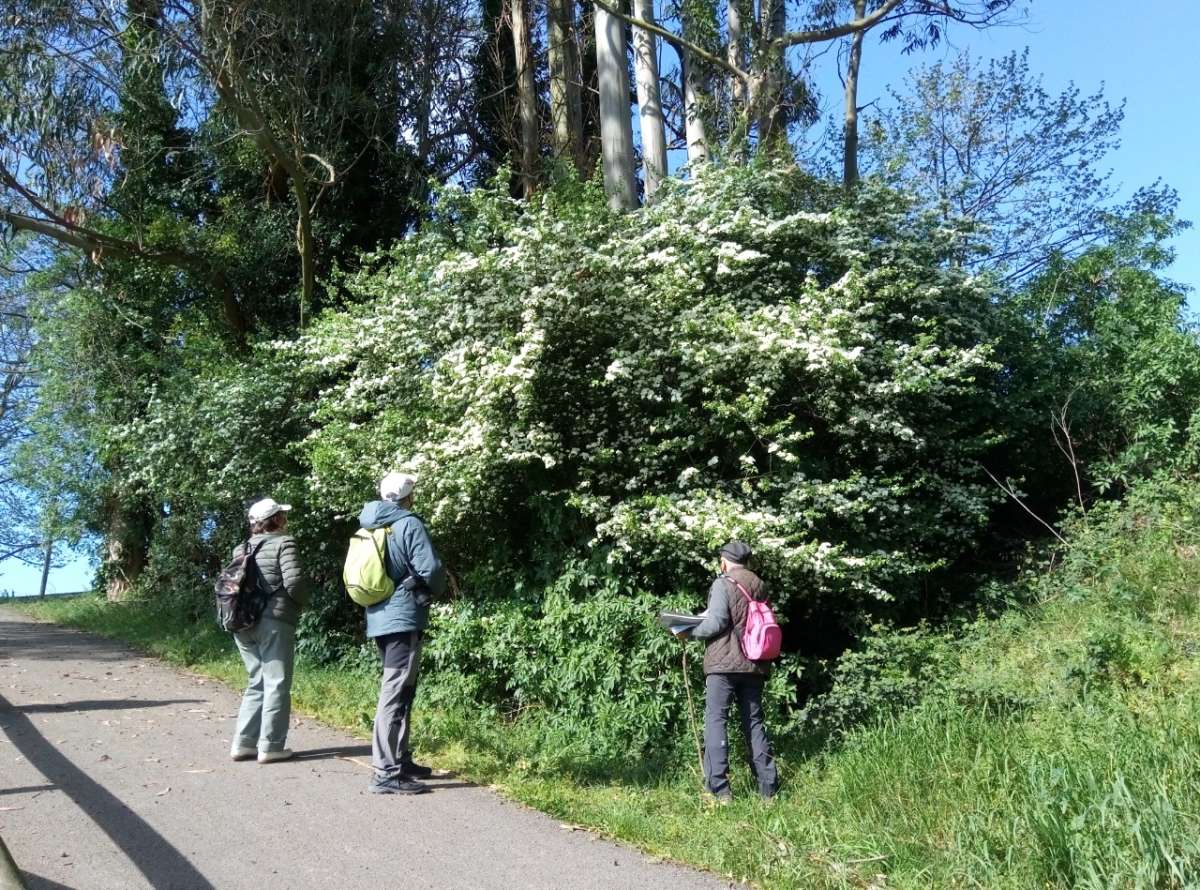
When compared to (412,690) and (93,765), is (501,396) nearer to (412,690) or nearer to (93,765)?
(412,690)

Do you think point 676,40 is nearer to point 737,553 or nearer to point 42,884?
point 737,553

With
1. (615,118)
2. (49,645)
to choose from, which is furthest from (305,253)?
(49,645)

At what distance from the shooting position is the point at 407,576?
6195mm

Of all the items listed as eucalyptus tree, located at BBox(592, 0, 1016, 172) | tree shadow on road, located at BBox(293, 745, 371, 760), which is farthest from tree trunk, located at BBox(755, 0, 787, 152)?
tree shadow on road, located at BBox(293, 745, 371, 760)

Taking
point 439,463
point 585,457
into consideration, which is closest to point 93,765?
point 439,463

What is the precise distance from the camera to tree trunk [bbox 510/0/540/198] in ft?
53.9

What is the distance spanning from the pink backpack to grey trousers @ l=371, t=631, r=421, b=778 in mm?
2047

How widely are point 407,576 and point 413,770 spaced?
124 cm

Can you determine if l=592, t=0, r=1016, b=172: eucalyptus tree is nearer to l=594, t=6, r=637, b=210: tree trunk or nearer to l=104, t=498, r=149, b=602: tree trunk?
l=594, t=6, r=637, b=210: tree trunk

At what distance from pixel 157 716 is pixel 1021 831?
6.84 meters

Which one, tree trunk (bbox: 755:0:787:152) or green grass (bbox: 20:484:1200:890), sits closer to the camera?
green grass (bbox: 20:484:1200:890)

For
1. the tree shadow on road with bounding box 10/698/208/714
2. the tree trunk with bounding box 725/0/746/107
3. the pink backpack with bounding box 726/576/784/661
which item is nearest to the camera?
the pink backpack with bounding box 726/576/784/661

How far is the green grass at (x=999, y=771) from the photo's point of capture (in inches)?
171

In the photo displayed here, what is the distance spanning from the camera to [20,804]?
18.4ft
